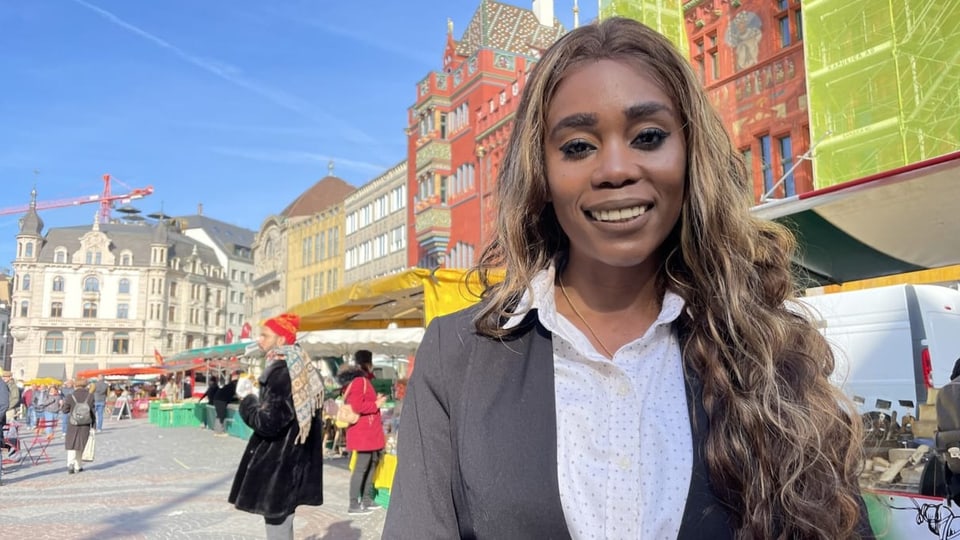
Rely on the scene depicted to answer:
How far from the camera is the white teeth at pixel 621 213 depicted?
1.26m

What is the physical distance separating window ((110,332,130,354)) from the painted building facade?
47545 millimetres

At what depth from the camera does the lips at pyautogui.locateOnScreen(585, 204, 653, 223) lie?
4.12 feet

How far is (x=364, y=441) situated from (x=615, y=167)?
7.54m

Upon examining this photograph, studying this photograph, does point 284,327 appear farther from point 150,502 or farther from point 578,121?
point 150,502

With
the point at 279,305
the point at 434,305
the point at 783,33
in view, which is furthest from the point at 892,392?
the point at 279,305

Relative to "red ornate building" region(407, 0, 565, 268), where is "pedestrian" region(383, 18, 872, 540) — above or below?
below

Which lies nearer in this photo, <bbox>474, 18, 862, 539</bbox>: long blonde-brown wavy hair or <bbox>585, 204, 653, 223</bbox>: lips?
<bbox>474, 18, 862, 539</bbox>: long blonde-brown wavy hair

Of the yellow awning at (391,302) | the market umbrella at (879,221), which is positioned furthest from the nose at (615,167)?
the market umbrella at (879,221)

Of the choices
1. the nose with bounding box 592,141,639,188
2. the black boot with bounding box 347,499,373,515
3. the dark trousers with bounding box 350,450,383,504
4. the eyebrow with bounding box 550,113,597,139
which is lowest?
the black boot with bounding box 347,499,373,515

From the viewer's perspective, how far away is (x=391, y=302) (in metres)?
10.5

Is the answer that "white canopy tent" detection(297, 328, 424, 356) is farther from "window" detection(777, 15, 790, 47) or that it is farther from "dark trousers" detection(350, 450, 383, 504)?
"window" detection(777, 15, 790, 47)

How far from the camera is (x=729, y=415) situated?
3.83 ft

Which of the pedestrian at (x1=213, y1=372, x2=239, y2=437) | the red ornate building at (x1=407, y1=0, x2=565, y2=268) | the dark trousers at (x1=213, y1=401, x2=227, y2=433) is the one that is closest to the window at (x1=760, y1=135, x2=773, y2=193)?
the red ornate building at (x1=407, y1=0, x2=565, y2=268)

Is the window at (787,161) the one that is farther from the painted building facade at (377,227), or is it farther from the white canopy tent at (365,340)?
the painted building facade at (377,227)
